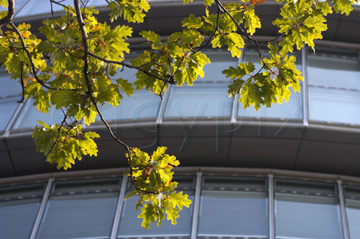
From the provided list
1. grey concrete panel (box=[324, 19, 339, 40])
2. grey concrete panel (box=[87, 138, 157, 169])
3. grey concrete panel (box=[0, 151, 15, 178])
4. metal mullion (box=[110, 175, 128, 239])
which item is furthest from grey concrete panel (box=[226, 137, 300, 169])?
grey concrete panel (box=[0, 151, 15, 178])

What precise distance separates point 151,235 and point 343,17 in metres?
6.75

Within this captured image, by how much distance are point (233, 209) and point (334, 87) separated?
11.6 ft

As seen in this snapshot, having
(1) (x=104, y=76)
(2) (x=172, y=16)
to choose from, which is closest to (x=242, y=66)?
(1) (x=104, y=76)

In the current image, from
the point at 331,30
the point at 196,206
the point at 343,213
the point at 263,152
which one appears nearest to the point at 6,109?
the point at 196,206

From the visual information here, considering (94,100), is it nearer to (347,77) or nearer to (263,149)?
(263,149)

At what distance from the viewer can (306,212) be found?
11.2 m

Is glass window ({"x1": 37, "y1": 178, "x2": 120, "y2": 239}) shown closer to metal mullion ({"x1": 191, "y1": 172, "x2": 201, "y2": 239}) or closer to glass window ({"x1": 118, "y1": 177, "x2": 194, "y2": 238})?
glass window ({"x1": 118, "y1": 177, "x2": 194, "y2": 238})

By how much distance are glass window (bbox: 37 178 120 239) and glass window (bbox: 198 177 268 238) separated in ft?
5.65

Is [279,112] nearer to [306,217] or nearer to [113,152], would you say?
[306,217]

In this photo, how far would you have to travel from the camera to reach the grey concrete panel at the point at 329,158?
38.1 ft

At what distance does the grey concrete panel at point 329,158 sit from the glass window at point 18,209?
5059 millimetres

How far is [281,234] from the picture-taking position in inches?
419

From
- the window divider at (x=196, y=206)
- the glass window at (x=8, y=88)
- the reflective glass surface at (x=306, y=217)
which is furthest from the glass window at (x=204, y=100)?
the glass window at (x=8, y=88)

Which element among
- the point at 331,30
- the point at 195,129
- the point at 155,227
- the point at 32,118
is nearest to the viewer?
the point at 155,227
